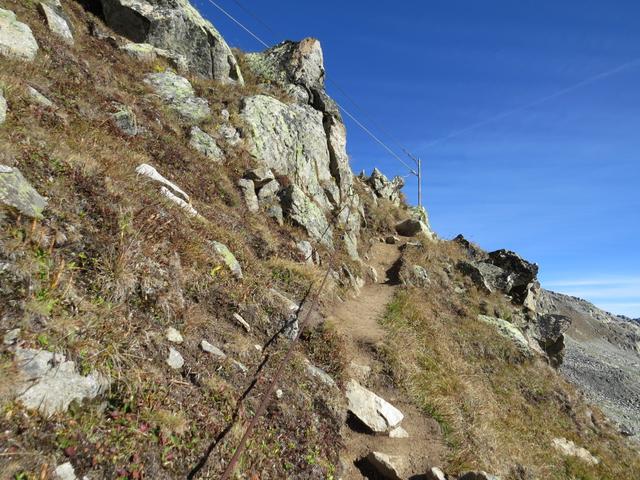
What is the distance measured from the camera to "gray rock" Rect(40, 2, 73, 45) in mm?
13445

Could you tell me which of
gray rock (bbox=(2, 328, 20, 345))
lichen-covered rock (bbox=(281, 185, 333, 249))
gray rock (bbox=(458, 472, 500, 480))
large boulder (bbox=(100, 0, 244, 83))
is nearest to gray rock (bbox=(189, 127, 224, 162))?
lichen-covered rock (bbox=(281, 185, 333, 249))

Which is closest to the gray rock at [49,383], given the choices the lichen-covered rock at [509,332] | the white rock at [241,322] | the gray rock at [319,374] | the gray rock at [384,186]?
the white rock at [241,322]

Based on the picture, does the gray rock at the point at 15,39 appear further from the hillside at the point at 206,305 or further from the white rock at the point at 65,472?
the white rock at the point at 65,472

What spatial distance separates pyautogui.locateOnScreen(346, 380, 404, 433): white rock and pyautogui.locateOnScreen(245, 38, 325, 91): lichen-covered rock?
19.7 meters

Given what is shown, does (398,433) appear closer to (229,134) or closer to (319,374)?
(319,374)

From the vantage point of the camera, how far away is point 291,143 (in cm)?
1930

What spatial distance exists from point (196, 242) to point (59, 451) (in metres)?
4.78

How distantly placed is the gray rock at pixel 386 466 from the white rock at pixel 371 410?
73cm

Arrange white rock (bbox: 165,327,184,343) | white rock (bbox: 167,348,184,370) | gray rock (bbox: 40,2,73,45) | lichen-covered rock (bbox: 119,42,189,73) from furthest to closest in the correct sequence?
lichen-covered rock (bbox: 119,42,189,73) < gray rock (bbox: 40,2,73,45) < white rock (bbox: 165,327,184,343) < white rock (bbox: 167,348,184,370)

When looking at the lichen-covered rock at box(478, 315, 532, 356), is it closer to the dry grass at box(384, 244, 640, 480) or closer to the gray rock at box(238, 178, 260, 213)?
the dry grass at box(384, 244, 640, 480)

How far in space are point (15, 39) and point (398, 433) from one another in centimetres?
1380

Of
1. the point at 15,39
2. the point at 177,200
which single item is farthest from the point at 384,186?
the point at 15,39

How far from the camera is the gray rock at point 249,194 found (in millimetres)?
14391

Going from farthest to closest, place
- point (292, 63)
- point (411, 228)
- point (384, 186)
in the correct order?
point (384, 186) → point (411, 228) → point (292, 63)
